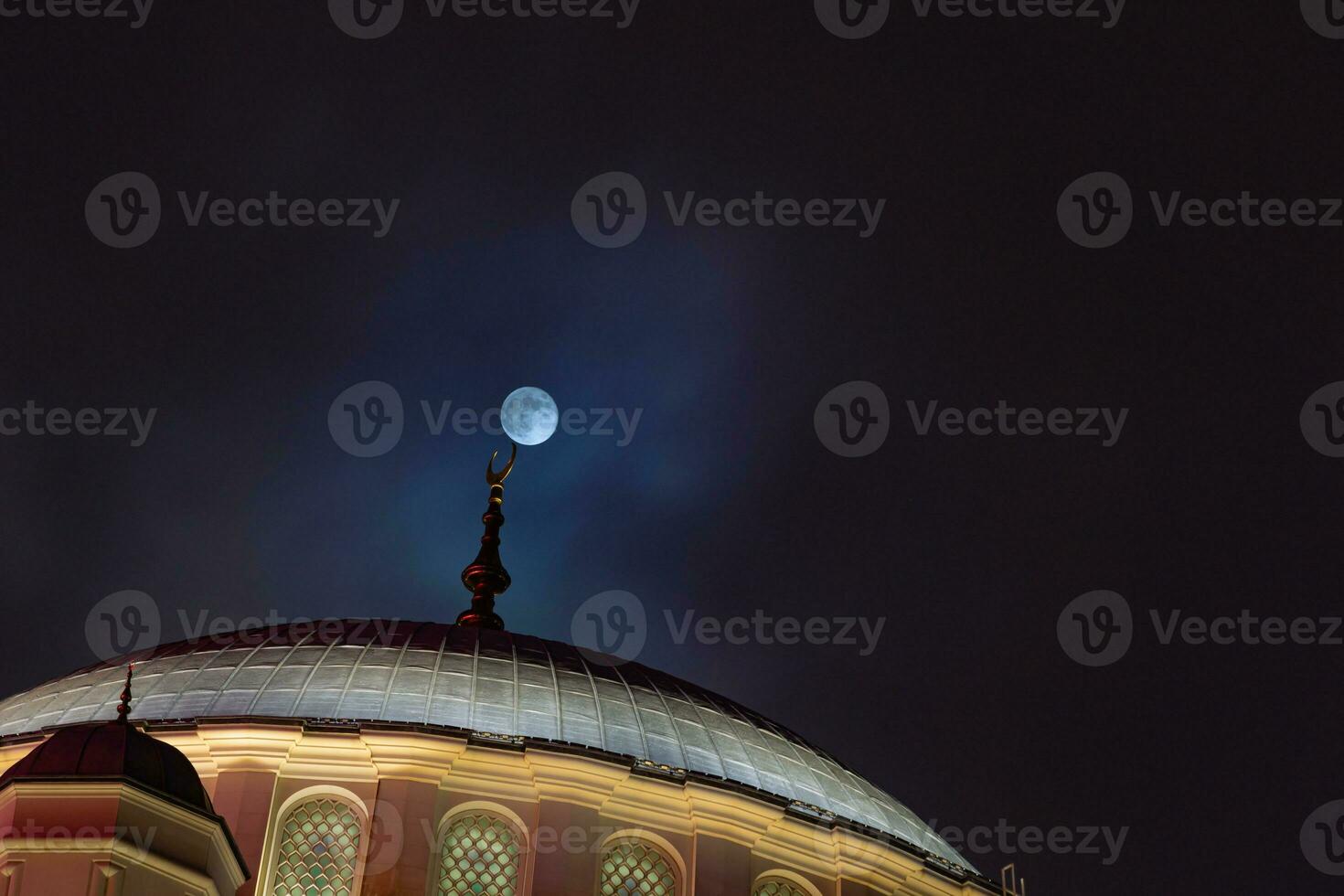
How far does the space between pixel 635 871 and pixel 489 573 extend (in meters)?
16.3

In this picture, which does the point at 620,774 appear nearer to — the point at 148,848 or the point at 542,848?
the point at 542,848

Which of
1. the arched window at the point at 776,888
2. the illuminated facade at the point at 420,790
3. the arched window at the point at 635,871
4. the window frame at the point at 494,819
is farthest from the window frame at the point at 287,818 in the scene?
the arched window at the point at 776,888

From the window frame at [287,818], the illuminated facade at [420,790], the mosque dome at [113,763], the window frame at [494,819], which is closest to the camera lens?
the mosque dome at [113,763]

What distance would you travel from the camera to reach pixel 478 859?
29.8 m

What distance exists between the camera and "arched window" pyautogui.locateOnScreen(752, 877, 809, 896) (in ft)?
103

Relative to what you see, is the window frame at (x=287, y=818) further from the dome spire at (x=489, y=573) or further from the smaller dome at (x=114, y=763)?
the dome spire at (x=489, y=573)

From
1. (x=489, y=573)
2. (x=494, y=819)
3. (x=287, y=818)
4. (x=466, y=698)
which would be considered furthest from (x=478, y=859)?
(x=489, y=573)

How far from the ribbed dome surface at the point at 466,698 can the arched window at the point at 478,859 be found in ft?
6.43

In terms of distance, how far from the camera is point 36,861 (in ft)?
83.4

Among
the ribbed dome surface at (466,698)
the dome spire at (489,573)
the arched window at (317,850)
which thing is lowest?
the arched window at (317,850)

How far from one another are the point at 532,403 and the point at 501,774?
63.5 feet

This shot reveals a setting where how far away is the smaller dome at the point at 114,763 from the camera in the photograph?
2614 centimetres

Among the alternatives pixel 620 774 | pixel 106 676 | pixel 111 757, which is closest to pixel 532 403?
pixel 106 676

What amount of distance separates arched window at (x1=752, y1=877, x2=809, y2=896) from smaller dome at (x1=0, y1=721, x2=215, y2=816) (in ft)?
31.6
